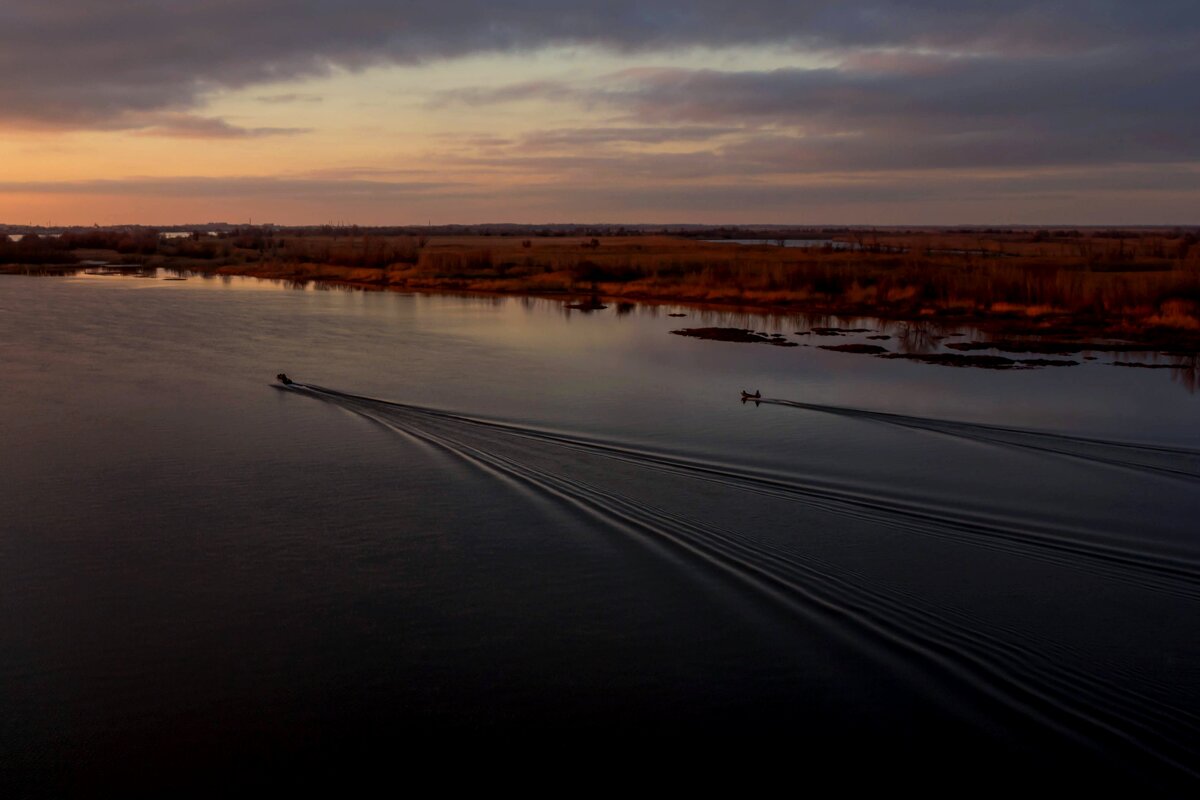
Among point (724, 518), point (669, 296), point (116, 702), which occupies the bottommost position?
point (116, 702)

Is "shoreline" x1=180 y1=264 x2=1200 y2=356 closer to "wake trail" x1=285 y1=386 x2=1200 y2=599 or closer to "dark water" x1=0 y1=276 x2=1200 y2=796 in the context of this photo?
"dark water" x1=0 y1=276 x2=1200 y2=796

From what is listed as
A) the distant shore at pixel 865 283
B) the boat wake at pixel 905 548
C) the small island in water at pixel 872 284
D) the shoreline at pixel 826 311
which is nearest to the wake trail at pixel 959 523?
the boat wake at pixel 905 548

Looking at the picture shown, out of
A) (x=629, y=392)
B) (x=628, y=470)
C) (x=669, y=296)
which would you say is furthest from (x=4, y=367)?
(x=669, y=296)

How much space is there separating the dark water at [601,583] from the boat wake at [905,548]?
0.03 m

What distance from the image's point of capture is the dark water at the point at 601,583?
5.55m

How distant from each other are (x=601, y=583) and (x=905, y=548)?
2.68 meters

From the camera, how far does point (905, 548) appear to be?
848 centimetres

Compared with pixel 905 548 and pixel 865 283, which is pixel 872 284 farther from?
pixel 905 548

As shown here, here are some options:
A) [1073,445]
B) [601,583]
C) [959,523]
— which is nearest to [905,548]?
[959,523]

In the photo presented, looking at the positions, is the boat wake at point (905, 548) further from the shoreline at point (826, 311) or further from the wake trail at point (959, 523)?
the shoreline at point (826, 311)

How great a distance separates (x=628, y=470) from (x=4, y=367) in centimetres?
1382

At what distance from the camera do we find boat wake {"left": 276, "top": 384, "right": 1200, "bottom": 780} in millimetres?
5836

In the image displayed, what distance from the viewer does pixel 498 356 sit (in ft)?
68.6

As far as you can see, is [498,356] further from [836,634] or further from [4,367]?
[836,634]
